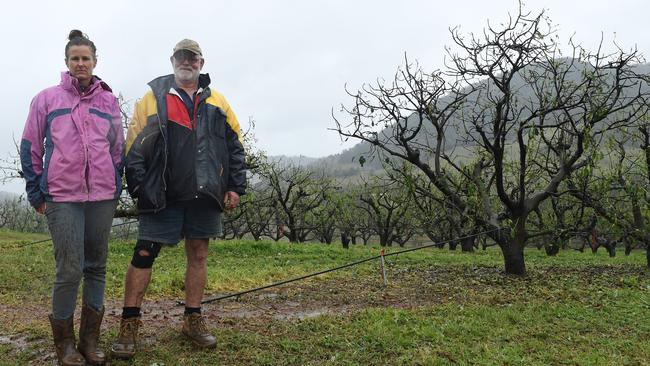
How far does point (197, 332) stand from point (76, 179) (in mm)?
1603

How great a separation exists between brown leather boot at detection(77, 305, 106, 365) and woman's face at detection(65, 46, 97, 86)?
Result: 175cm

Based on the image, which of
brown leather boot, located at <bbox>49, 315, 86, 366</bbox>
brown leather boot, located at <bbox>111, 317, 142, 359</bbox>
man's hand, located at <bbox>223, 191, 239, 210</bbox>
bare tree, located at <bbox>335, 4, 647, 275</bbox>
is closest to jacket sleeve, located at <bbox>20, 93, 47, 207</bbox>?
brown leather boot, located at <bbox>49, 315, 86, 366</bbox>

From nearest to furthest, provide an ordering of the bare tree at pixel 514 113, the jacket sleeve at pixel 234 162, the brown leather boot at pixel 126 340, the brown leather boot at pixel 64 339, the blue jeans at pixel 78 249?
the blue jeans at pixel 78 249, the brown leather boot at pixel 64 339, the brown leather boot at pixel 126 340, the jacket sleeve at pixel 234 162, the bare tree at pixel 514 113

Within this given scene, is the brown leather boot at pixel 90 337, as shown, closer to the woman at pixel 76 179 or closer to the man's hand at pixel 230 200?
the woman at pixel 76 179

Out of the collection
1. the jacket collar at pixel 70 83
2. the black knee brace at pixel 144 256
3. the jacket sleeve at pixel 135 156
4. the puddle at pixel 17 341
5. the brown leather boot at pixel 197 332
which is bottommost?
the puddle at pixel 17 341

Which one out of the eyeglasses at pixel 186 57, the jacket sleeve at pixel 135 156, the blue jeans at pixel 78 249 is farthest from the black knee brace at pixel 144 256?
the eyeglasses at pixel 186 57

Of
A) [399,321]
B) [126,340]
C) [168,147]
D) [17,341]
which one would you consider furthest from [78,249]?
[399,321]

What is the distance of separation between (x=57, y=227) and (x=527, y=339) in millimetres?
4340

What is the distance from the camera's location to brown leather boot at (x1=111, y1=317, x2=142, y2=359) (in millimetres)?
3525

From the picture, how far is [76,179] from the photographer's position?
129 inches

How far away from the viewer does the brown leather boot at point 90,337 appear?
3389mm

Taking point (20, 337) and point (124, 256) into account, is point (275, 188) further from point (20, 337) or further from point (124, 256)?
point (20, 337)

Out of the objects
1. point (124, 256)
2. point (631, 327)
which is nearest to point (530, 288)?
point (631, 327)

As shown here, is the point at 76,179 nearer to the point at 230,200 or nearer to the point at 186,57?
the point at 230,200
